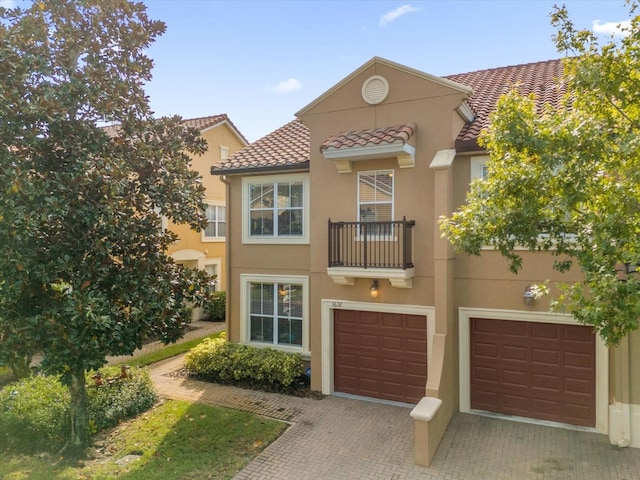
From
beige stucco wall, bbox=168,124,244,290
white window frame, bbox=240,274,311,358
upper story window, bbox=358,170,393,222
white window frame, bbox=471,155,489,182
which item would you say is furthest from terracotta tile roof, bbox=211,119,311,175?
beige stucco wall, bbox=168,124,244,290

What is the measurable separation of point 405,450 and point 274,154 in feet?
29.6

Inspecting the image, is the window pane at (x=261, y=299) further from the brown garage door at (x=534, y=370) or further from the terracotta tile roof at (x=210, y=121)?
the terracotta tile roof at (x=210, y=121)

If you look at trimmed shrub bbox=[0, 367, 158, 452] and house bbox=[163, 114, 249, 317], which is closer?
trimmed shrub bbox=[0, 367, 158, 452]

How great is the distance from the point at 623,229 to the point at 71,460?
10383 millimetres

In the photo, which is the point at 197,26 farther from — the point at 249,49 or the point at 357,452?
the point at 357,452

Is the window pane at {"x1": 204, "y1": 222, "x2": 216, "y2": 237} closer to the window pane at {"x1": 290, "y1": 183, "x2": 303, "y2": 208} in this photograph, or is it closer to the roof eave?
the roof eave

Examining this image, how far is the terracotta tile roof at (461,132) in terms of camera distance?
9.94 meters

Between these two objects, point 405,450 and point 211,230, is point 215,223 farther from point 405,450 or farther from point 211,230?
point 405,450

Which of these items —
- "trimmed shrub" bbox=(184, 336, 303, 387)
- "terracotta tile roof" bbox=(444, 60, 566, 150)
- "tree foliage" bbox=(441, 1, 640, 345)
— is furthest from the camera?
"trimmed shrub" bbox=(184, 336, 303, 387)

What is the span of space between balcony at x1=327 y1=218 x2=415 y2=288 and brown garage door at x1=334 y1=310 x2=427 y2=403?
112 cm

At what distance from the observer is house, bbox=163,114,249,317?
20.0 metres

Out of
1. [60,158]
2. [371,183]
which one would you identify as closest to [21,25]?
[60,158]

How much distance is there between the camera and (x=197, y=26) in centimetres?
1005

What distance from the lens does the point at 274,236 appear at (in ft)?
41.4
